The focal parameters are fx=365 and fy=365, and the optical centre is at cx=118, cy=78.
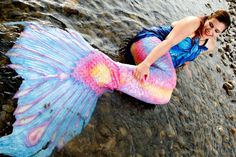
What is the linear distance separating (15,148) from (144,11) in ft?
15.3

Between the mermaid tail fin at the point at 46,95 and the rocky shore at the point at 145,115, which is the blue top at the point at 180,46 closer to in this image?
the rocky shore at the point at 145,115

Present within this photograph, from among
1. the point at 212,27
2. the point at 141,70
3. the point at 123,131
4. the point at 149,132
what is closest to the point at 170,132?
the point at 149,132

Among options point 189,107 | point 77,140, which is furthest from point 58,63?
point 189,107

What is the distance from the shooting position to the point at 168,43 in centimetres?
542

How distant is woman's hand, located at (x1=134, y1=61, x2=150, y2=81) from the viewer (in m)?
5.29

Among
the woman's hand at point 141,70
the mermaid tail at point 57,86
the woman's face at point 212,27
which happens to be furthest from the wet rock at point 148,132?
the woman's face at point 212,27

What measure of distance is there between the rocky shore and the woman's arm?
45cm

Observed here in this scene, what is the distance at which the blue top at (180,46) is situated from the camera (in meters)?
5.86

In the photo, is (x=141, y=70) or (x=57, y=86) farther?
(x=141, y=70)

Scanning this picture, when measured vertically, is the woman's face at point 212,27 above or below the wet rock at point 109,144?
above

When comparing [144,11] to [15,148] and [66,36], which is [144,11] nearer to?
[66,36]

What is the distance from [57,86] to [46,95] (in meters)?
0.20

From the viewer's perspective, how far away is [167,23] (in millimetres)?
7914

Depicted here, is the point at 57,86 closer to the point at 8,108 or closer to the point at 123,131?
the point at 8,108
